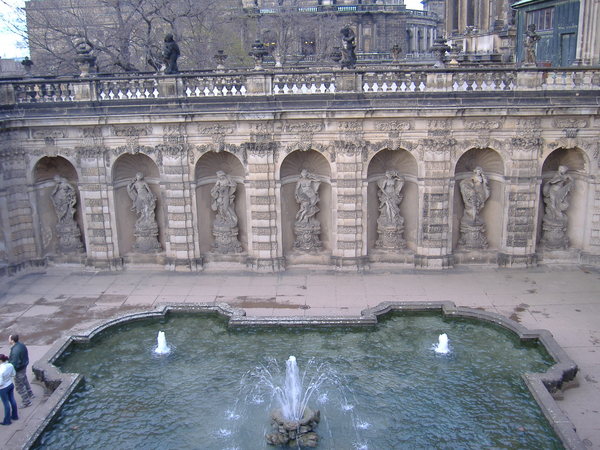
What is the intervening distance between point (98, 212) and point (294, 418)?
45.7ft

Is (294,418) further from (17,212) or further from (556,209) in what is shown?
(17,212)

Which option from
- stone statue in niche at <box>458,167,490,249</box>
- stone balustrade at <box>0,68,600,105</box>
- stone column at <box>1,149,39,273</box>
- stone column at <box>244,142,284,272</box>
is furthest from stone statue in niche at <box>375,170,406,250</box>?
stone column at <box>1,149,39,273</box>

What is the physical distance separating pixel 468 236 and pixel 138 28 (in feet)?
76.4

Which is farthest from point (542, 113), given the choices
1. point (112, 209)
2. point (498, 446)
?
point (112, 209)

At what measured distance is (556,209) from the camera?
24.3m

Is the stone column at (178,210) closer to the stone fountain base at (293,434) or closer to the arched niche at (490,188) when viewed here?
the arched niche at (490,188)

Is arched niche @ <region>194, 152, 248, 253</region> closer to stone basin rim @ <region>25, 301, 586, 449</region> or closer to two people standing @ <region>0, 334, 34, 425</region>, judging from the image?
stone basin rim @ <region>25, 301, 586, 449</region>

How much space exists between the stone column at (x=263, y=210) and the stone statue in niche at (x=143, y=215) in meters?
4.02

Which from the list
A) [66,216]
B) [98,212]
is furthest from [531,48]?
[66,216]

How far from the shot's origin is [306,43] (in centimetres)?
6012

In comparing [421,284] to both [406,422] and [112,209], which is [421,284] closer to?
[406,422]

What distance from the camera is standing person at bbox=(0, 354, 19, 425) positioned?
1428cm

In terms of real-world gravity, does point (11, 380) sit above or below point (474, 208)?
below

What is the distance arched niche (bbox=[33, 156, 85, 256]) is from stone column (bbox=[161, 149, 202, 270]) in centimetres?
402
